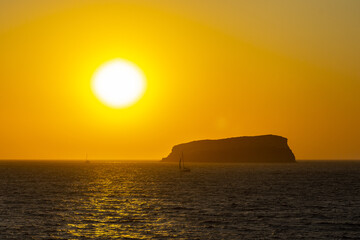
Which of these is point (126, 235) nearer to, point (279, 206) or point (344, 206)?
point (279, 206)

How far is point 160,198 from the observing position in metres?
81.2

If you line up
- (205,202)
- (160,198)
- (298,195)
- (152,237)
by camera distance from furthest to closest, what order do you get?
(298,195), (160,198), (205,202), (152,237)

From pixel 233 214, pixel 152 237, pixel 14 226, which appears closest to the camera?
pixel 152 237

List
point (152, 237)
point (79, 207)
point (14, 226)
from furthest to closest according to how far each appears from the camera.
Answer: point (79, 207) < point (14, 226) < point (152, 237)

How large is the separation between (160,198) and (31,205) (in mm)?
21961

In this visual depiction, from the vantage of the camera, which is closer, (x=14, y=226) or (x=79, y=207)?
(x=14, y=226)

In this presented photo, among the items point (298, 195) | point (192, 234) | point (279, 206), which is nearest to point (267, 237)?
point (192, 234)

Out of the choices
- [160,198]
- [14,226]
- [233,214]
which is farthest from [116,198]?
[14,226]

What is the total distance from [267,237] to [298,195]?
1749 inches

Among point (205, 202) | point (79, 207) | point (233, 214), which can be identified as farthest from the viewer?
point (205, 202)

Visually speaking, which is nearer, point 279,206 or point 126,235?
point 126,235

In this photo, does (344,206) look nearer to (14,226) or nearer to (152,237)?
(152,237)

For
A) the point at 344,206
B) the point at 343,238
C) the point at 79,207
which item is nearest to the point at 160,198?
the point at 79,207

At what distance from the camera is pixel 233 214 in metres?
60.1
